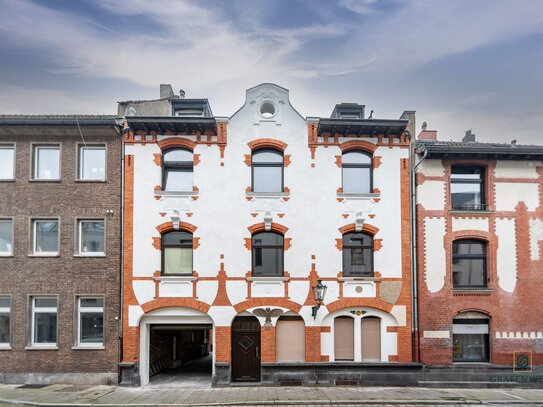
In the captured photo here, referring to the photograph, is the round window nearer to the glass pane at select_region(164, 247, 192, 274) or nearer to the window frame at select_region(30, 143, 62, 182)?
the glass pane at select_region(164, 247, 192, 274)

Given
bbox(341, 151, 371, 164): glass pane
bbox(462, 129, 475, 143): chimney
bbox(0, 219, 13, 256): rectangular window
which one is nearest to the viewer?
bbox(0, 219, 13, 256): rectangular window

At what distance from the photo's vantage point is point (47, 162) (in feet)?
58.4

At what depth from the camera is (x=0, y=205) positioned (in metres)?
17.4

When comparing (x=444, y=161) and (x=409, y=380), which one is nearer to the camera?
(x=409, y=380)

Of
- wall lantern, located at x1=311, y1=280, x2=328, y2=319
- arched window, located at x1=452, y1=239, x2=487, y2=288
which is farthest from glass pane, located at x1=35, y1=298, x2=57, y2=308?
arched window, located at x1=452, y1=239, x2=487, y2=288

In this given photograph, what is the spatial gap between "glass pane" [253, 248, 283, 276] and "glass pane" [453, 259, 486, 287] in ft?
23.3

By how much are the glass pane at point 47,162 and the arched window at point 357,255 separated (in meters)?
12.1

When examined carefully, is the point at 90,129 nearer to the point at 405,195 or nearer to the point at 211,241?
the point at 211,241

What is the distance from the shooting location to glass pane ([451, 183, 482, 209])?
59.1ft

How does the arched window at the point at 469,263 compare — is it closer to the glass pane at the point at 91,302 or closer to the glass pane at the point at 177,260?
the glass pane at the point at 177,260

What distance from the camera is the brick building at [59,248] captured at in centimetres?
1670

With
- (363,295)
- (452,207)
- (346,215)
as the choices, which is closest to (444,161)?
(452,207)

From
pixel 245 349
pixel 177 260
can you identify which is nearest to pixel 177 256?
pixel 177 260

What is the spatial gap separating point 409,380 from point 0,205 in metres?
17.4
